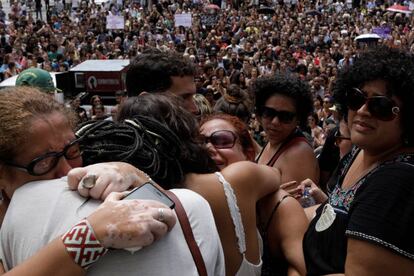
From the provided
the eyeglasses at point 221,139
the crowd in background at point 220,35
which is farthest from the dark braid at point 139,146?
the crowd in background at point 220,35

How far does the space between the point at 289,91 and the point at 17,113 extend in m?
2.09

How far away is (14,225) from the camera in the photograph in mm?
1207

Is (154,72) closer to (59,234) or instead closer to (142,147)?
(142,147)

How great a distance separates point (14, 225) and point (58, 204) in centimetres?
11

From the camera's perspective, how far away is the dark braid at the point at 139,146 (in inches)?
58.5

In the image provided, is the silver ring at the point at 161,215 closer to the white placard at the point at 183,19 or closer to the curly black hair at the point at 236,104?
the curly black hair at the point at 236,104

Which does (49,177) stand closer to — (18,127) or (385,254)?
(18,127)

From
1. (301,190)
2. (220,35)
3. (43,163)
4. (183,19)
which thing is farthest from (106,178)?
(220,35)

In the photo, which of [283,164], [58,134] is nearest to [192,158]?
[58,134]

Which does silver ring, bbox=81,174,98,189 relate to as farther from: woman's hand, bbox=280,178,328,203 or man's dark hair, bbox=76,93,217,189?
woman's hand, bbox=280,178,328,203

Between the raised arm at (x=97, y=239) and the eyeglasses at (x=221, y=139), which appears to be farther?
the eyeglasses at (x=221, y=139)

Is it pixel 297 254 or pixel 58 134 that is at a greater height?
pixel 58 134

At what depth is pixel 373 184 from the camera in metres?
1.50

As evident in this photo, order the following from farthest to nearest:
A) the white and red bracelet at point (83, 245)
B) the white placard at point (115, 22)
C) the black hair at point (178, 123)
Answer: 1. the white placard at point (115, 22)
2. the black hair at point (178, 123)
3. the white and red bracelet at point (83, 245)
